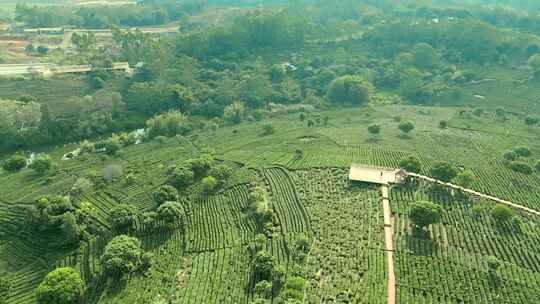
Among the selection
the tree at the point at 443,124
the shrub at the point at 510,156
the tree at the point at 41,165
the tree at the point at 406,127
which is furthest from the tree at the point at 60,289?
the tree at the point at 443,124

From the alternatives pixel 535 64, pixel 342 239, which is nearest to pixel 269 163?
pixel 342 239

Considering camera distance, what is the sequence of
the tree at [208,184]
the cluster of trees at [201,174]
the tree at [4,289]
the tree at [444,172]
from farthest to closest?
the cluster of trees at [201,174] → the tree at [208,184] → the tree at [444,172] → the tree at [4,289]

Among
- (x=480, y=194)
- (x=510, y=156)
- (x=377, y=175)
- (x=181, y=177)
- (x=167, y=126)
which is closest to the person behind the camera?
(x=480, y=194)

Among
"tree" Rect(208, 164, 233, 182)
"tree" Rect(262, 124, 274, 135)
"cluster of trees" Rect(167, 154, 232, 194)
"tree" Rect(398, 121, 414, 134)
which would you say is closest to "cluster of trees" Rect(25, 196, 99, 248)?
"cluster of trees" Rect(167, 154, 232, 194)

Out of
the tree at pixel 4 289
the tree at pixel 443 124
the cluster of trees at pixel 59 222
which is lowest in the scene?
the tree at pixel 4 289

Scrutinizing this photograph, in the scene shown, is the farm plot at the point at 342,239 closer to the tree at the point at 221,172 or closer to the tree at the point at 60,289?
the tree at the point at 221,172

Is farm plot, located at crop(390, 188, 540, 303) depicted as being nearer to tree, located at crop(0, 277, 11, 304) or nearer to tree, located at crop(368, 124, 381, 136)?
tree, located at crop(368, 124, 381, 136)

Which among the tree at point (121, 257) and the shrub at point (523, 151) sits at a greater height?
the shrub at point (523, 151)

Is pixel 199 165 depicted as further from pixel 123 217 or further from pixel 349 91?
pixel 349 91
